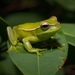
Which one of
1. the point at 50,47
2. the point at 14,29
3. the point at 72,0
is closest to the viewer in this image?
the point at 50,47

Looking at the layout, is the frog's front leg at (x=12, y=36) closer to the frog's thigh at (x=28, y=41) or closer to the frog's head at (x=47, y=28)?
the frog's thigh at (x=28, y=41)

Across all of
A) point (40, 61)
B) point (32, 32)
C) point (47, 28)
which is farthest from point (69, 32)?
point (40, 61)

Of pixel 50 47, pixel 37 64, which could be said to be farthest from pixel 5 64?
pixel 37 64

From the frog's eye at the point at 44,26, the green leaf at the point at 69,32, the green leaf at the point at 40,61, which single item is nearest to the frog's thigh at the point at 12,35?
the green leaf at the point at 40,61

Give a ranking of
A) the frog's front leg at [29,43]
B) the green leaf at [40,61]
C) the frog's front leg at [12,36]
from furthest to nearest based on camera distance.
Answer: the frog's front leg at [12,36]
the frog's front leg at [29,43]
the green leaf at [40,61]

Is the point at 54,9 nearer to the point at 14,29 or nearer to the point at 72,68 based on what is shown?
the point at 72,68

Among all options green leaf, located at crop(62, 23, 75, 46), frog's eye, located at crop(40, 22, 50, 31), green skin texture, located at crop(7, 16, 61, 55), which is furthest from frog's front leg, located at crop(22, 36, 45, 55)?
green leaf, located at crop(62, 23, 75, 46)
